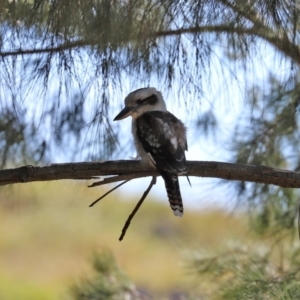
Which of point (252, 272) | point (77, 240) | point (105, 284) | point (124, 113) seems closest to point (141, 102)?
point (124, 113)

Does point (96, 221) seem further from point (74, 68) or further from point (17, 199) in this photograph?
point (74, 68)

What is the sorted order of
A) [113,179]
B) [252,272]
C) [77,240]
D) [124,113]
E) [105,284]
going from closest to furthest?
[113,179] < [124,113] < [252,272] < [105,284] < [77,240]

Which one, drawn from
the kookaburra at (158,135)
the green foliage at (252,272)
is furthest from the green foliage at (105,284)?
the kookaburra at (158,135)

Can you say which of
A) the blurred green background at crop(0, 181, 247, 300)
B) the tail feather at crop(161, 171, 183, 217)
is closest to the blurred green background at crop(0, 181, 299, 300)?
the blurred green background at crop(0, 181, 247, 300)

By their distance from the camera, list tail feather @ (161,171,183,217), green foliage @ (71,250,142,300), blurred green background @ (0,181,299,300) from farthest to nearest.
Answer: blurred green background @ (0,181,299,300) → green foliage @ (71,250,142,300) → tail feather @ (161,171,183,217)

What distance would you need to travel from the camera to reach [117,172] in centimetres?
136

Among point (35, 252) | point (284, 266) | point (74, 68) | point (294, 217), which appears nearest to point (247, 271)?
point (284, 266)

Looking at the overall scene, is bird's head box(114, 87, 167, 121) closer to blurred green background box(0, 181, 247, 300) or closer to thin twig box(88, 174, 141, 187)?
thin twig box(88, 174, 141, 187)

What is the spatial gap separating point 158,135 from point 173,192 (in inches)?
7.5

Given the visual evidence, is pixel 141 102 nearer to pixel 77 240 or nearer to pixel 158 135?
pixel 158 135

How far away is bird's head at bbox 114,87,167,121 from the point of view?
1578mm

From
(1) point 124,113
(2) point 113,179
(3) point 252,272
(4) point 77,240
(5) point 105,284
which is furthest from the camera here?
(4) point 77,240

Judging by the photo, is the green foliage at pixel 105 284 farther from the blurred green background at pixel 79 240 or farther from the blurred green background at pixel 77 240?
the blurred green background at pixel 77 240

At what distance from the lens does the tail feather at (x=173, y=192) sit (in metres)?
1.49
